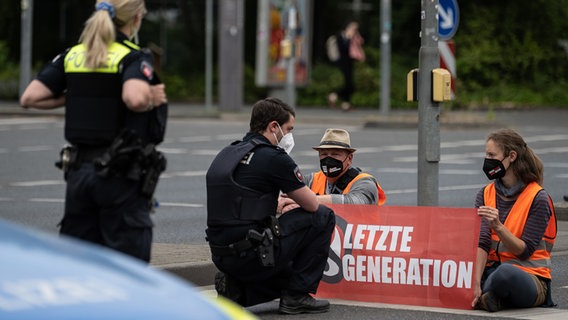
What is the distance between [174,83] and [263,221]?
2630cm

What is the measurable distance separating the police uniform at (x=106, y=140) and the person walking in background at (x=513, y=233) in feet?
9.10

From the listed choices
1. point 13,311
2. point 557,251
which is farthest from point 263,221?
point 13,311

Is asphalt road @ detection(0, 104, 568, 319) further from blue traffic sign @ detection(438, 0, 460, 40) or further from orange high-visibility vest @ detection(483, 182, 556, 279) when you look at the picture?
blue traffic sign @ detection(438, 0, 460, 40)

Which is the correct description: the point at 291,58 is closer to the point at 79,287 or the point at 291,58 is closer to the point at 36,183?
the point at 36,183

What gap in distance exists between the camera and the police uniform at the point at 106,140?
6.45m

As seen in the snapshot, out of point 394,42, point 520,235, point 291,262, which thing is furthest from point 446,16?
point 394,42

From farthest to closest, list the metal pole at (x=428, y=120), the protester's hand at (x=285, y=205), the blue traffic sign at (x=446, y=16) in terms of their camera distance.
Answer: the blue traffic sign at (x=446, y=16) < the metal pole at (x=428, y=120) < the protester's hand at (x=285, y=205)

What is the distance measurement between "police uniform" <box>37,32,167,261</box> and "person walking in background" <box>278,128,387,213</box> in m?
2.91

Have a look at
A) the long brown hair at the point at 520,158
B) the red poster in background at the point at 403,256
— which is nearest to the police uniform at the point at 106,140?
the red poster in background at the point at 403,256

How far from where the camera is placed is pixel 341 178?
31.4 feet

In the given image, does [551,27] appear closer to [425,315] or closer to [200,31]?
[200,31]

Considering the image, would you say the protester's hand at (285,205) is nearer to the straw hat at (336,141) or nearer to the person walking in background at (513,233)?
the straw hat at (336,141)

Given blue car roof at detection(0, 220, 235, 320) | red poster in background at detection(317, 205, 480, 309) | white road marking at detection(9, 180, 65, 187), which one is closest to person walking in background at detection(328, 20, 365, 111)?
white road marking at detection(9, 180, 65, 187)

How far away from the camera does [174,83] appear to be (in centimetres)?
3434
